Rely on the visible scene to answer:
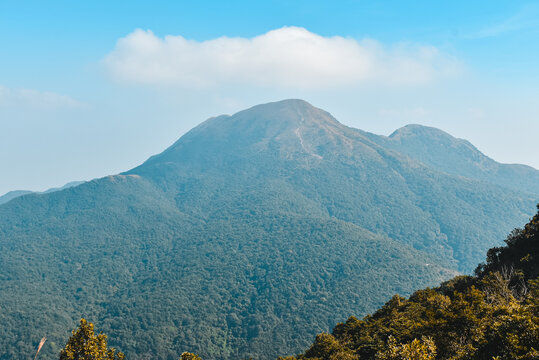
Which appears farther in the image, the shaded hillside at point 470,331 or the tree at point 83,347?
the tree at point 83,347

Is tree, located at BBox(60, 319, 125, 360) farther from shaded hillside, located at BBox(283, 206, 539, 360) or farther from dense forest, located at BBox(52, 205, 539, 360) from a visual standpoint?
shaded hillside, located at BBox(283, 206, 539, 360)

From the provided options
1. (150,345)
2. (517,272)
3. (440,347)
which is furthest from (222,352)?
(440,347)

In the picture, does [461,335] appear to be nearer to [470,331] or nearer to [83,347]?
[470,331]

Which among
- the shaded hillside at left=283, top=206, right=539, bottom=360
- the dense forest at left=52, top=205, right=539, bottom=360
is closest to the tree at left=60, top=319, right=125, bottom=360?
the dense forest at left=52, top=205, right=539, bottom=360

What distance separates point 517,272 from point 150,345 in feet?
617

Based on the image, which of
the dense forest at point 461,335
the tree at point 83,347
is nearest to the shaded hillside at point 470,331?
the dense forest at point 461,335

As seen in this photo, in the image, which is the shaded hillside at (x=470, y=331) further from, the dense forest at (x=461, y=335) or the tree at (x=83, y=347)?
the tree at (x=83, y=347)

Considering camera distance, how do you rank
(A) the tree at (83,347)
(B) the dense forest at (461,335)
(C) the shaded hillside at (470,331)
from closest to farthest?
(C) the shaded hillside at (470,331) < (B) the dense forest at (461,335) < (A) the tree at (83,347)

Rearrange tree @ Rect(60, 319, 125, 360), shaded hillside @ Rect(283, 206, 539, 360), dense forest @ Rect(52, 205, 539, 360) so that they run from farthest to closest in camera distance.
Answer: tree @ Rect(60, 319, 125, 360), dense forest @ Rect(52, 205, 539, 360), shaded hillside @ Rect(283, 206, 539, 360)

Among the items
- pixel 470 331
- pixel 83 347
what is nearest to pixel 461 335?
pixel 470 331

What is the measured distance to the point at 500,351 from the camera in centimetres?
2398

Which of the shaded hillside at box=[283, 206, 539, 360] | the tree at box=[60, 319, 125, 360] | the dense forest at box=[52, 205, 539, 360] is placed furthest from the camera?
the tree at box=[60, 319, 125, 360]

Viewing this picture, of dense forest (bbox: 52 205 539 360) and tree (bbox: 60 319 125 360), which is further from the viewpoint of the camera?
tree (bbox: 60 319 125 360)

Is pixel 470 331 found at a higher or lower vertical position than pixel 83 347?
higher
